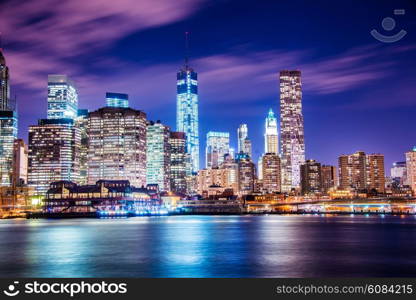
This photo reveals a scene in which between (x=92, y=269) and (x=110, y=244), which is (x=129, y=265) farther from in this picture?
(x=110, y=244)

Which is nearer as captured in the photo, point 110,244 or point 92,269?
point 92,269

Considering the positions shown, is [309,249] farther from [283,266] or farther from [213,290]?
[213,290]

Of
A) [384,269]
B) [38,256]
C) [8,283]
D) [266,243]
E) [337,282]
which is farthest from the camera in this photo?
[266,243]

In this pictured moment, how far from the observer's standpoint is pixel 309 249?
6259cm

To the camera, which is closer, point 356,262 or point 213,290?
point 213,290

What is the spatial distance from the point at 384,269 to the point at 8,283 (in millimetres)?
30185

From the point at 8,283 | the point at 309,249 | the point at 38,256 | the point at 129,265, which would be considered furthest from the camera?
the point at 309,249

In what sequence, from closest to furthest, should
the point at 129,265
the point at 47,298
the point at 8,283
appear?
1. the point at 47,298
2. the point at 8,283
3. the point at 129,265

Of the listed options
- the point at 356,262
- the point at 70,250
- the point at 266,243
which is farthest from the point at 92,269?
the point at 266,243

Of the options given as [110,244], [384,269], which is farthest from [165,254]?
[384,269]

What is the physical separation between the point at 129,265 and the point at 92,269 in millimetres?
3923

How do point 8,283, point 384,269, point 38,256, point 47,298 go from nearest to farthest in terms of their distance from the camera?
point 47,298
point 8,283
point 384,269
point 38,256

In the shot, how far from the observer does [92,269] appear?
152 ft

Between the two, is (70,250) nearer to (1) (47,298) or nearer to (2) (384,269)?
(2) (384,269)
